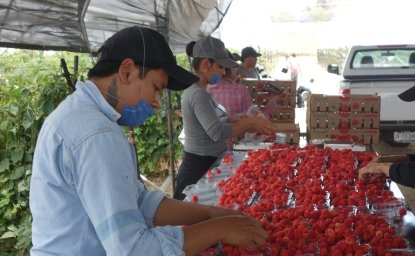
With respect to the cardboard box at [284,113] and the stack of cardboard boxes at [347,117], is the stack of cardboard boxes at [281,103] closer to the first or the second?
the cardboard box at [284,113]

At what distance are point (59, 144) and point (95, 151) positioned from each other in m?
0.14

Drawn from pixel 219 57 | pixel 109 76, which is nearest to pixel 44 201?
pixel 109 76

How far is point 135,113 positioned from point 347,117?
4312 mm

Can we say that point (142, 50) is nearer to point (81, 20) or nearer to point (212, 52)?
point (81, 20)

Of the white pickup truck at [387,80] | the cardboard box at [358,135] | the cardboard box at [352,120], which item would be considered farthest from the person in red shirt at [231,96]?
the white pickup truck at [387,80]

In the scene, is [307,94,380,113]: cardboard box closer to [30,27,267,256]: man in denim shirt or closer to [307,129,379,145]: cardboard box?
Answer: [307,129,379,145]: cardboard box

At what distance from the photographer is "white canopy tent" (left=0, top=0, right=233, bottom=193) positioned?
2.60 metres

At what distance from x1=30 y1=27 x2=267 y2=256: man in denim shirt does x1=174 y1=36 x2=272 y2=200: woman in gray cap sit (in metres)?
2.12

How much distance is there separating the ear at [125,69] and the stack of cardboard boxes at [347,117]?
428 cm

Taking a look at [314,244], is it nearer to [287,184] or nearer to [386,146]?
[287,184]

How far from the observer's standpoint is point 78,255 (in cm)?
158

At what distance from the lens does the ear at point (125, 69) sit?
165 centimetres

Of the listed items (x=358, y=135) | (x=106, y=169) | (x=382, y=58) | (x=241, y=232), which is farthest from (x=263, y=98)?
(x=106, y=169)

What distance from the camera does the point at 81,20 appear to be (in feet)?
10.1
